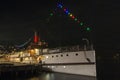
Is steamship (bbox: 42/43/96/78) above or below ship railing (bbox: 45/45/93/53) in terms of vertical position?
below

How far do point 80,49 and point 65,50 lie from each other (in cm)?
428

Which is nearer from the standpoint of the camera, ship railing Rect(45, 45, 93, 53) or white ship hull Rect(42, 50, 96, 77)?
white ship hull Rect(42, 50, 96, 77)

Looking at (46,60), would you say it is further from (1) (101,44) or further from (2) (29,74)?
(1) (101,44)

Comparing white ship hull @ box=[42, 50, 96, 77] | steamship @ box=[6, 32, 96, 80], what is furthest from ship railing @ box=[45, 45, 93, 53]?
white ship hull @ box=[42, 50, 96, 77]

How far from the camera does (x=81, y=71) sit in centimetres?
4203

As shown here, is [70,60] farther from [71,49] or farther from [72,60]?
[71,49]

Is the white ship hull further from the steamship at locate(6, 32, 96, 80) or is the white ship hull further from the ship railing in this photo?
the ship railing

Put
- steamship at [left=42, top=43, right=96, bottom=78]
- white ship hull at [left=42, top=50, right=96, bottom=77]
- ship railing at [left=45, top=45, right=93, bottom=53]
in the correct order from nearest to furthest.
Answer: white ship hull at [left=42, top=50, right=96, bottom=77] < steamship at [left=42, top=43, right=96, bottom=78] < ship railing at [left=45, top=45, right=93, bottom=53]

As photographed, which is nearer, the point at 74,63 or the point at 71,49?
the point at 74,63

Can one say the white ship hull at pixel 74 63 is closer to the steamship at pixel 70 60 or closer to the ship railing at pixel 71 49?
the steamship at pixel 70 60

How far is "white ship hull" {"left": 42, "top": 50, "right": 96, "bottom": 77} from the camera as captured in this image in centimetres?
Result: 4103

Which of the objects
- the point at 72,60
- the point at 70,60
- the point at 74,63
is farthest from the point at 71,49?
the point at 74,63

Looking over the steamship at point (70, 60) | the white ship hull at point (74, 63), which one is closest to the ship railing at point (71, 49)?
the steamship at point (70, 60)

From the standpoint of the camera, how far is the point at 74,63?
144ft
